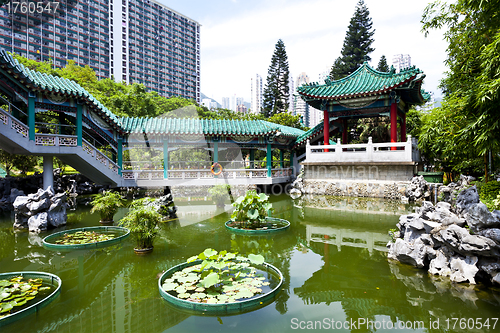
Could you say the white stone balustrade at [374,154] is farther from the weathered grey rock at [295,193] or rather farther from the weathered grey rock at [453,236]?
the weathered grey rock at [453,236]

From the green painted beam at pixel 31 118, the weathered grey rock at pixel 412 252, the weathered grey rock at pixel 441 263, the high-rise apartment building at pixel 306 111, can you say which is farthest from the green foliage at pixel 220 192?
the high-rise apartment building at pixel 306 111

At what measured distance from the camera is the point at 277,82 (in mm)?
34125

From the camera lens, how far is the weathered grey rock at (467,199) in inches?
205

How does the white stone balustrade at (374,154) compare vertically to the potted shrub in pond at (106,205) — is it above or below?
above

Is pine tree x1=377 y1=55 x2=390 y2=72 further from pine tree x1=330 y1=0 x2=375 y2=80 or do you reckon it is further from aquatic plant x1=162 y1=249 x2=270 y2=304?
aquatic plant x1=162 y1=249 x2=270 y2=304

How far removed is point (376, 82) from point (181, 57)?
6205cm

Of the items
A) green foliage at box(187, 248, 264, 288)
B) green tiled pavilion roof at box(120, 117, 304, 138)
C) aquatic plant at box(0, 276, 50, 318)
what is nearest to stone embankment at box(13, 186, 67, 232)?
aquatic plant at box(0, 276, 50, 318)

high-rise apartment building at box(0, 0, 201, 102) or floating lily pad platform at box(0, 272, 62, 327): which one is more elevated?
high-rise apartment building at box(0, 0, 201, 102)

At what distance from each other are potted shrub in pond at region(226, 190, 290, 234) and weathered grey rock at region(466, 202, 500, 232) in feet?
14.3

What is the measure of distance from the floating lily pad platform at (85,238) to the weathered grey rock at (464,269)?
6961mm

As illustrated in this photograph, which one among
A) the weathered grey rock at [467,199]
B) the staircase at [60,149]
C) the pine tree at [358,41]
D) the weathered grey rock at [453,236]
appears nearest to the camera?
the weathered grey rock at [453,236]

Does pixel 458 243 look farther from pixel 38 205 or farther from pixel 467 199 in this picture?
pixel 38 205

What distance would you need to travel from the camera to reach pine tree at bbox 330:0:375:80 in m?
28.5

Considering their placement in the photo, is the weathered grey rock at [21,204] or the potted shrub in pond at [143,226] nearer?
the potted shrub in pond at [143,226]
